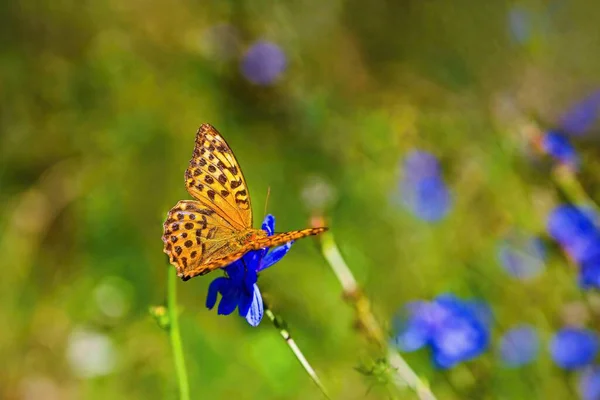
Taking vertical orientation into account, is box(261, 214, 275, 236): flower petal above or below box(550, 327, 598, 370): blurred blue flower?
above

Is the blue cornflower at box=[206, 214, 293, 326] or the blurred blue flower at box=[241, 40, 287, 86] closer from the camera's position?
the blue cornflower at box=[206, 214, 293, 326]

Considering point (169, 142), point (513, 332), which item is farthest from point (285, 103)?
point (513, 332)

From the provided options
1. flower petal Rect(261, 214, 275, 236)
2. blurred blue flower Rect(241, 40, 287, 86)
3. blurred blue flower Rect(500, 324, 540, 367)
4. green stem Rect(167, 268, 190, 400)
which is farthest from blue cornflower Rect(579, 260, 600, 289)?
blurred blue flower Rect(241, 40, 287, 86)

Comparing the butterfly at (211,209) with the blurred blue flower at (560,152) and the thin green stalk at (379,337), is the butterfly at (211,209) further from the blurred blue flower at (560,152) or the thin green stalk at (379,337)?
the blurred blue flower at (560,152)

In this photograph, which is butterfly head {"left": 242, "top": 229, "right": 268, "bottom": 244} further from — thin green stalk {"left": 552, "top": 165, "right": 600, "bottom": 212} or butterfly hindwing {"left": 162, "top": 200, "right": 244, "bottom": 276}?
thin green stalk {"left": 552, "top": 165, "right": 600, "bottom": 212}

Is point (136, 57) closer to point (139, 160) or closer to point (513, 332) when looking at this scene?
point (139, 160)

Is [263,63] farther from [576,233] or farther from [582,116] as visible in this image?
[576,233]

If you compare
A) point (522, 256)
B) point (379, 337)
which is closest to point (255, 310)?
point (379, 337)
